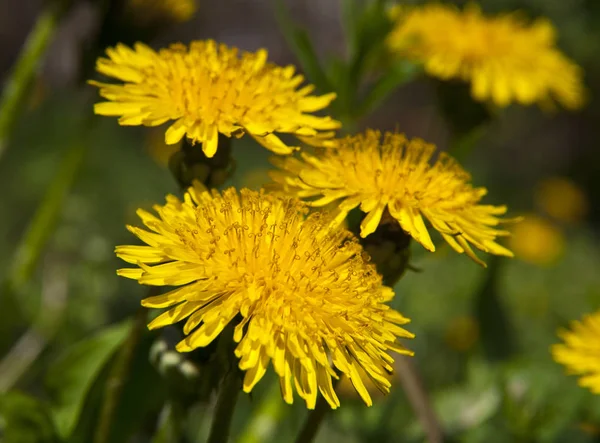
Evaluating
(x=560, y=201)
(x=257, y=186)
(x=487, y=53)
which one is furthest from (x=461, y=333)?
(x=560, y=201)

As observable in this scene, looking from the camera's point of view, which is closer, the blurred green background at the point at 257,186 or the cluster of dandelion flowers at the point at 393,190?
the cluster of dandelion flowers at the point at 393,190

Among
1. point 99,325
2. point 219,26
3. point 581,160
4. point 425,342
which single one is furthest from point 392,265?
point 581,160

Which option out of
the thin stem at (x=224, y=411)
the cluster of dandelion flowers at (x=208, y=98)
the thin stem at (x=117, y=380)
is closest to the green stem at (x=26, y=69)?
the cluster of dandelion flowers at (x=208, y=98)

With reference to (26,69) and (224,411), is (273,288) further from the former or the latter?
(26,69)

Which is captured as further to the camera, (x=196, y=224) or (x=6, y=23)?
(x=6, y=23)

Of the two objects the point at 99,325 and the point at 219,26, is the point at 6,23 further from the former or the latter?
the point at 99,325

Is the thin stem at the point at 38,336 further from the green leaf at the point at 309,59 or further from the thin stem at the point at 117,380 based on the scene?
the green leaf at the point at 309,59
